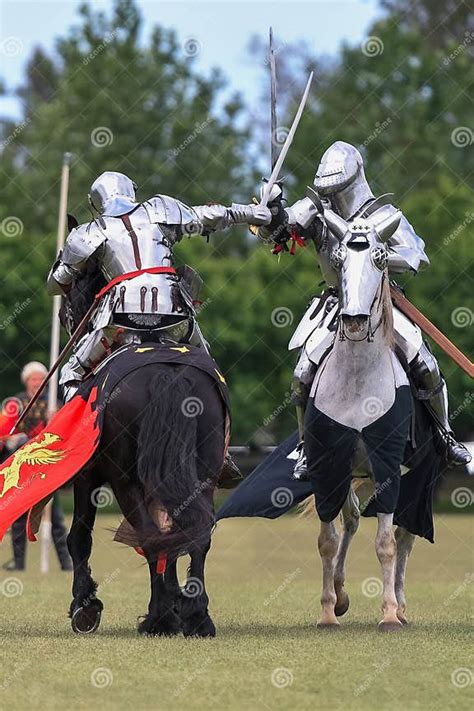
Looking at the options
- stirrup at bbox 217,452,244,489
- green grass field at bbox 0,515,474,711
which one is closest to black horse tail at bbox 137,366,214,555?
green grass field at bbox 0,515,474,711

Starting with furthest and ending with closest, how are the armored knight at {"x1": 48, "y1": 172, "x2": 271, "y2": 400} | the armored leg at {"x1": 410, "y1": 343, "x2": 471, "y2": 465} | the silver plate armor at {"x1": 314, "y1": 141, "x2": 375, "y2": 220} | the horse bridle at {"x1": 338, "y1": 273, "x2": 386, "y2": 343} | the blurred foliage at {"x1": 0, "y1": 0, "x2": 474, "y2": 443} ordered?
the blurred foliage at {"x1": 0, "y1": 0, "x2": 474, "y2": 443}
the silver plate armor at {"x1": 314, "y1": 141, "x2": 375, "y2": 220}
the armored leg at {"x1": 410, "y1": 343, "x2": 471, "y2": 465}
the armored knight at {"x1": 48, "y1": 172, "x2": 271, "y2": 400}
the horse bridle at {"x1": 338, "y1": 273, "x2": 386, "y2": 343}

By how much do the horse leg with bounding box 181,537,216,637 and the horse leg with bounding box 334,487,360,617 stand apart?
6.03 ft

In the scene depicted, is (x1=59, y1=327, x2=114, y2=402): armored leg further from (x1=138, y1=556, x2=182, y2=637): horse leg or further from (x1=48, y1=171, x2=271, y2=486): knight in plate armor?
(x1=138, y1=556, x2=182, y2=637): horse leg

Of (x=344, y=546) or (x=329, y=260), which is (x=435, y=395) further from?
(x=344, y=546)

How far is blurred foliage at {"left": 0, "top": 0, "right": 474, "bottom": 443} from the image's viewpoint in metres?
34.6

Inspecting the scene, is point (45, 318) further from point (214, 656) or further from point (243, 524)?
point (214, 656)

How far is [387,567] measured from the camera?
37.0 feet

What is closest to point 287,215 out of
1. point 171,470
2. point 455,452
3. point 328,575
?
point 455,452

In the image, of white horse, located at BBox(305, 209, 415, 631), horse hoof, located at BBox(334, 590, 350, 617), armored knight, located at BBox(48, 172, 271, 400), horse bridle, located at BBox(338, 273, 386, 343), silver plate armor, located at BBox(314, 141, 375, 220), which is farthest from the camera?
horse hoof, located at BBox(334, 590, 350, 617)

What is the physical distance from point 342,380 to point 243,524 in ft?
63.8

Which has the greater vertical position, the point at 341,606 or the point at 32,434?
the point at 341,606

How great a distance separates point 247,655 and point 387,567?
1921mm

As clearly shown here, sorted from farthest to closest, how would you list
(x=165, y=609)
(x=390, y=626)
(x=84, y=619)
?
1. (x=84, y=619)
2. (x=390, y=626)
3. (x=165, y=609)

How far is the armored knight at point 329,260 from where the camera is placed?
11.8 metres
